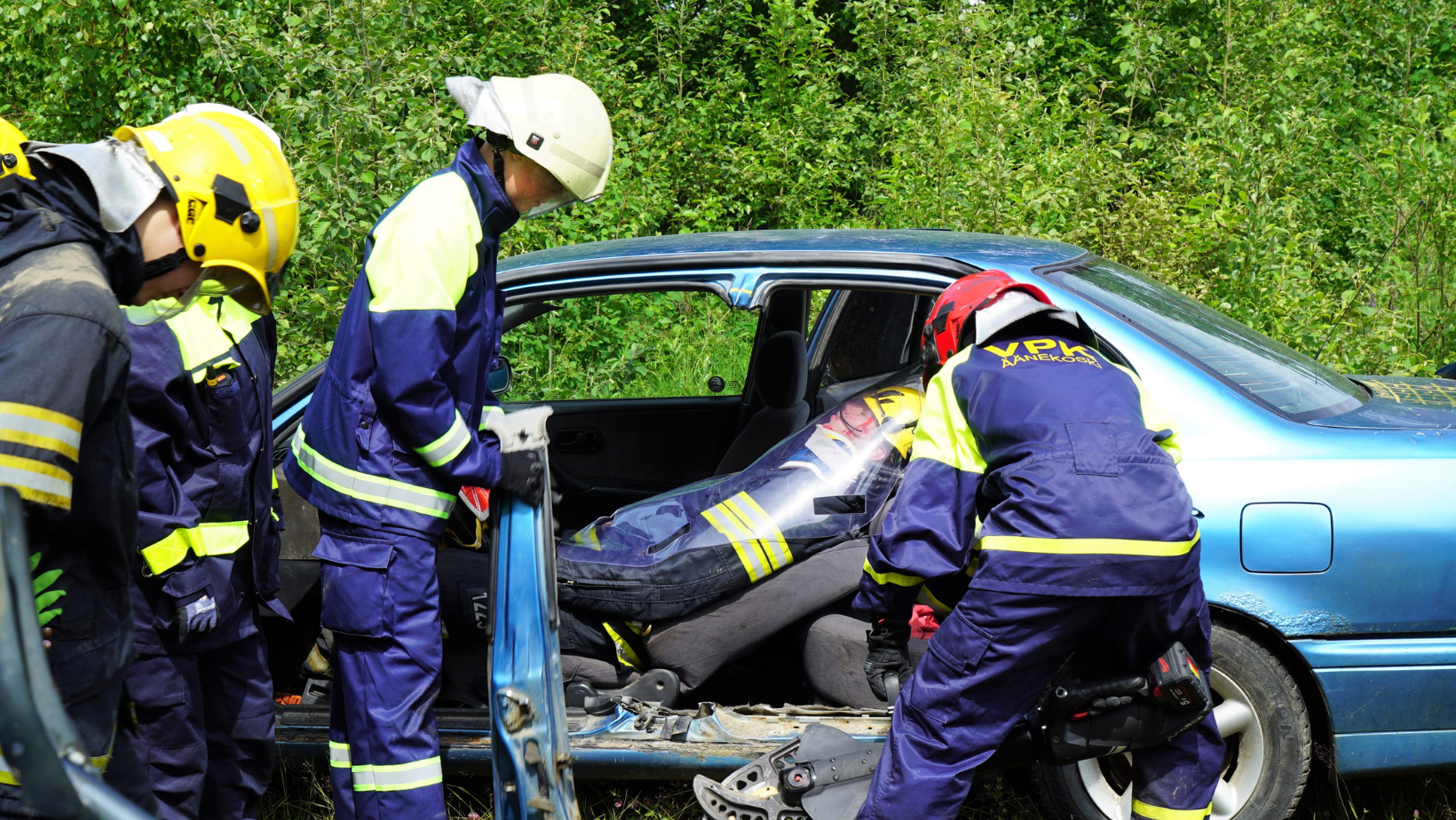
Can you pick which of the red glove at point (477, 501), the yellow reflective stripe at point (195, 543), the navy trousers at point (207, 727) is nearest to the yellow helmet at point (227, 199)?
the yellow reflective stripe at point (195, 543)

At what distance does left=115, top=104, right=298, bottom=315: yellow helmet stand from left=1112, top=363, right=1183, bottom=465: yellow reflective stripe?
1.66m

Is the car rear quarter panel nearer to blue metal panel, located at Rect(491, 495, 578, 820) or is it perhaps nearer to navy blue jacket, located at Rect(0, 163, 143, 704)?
blue metal panel, located at Rect(491, 495, 578, 820)

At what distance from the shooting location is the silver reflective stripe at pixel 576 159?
7.86 feet

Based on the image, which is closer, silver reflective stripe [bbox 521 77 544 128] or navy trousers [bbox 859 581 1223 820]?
navy trousers [bbox 859 581 1223 820]

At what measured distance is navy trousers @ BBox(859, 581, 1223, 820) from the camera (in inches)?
79.9

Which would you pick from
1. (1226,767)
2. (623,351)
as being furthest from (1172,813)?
(623,351)

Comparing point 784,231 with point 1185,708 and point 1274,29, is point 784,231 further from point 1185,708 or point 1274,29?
point 1274,29

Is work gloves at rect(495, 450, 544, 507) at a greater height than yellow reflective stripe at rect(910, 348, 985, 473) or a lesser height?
lesser

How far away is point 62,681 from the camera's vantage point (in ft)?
5.04

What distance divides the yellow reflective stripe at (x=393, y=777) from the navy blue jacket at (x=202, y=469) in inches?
17.5

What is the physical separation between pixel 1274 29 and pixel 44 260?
22.7ft

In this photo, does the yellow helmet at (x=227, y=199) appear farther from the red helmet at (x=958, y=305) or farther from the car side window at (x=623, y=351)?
the car side window at (x=623, y=351)

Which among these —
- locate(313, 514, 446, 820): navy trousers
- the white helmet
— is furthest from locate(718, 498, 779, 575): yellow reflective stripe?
the white helmet

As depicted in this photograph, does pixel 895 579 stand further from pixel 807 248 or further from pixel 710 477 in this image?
pixel 710 477
